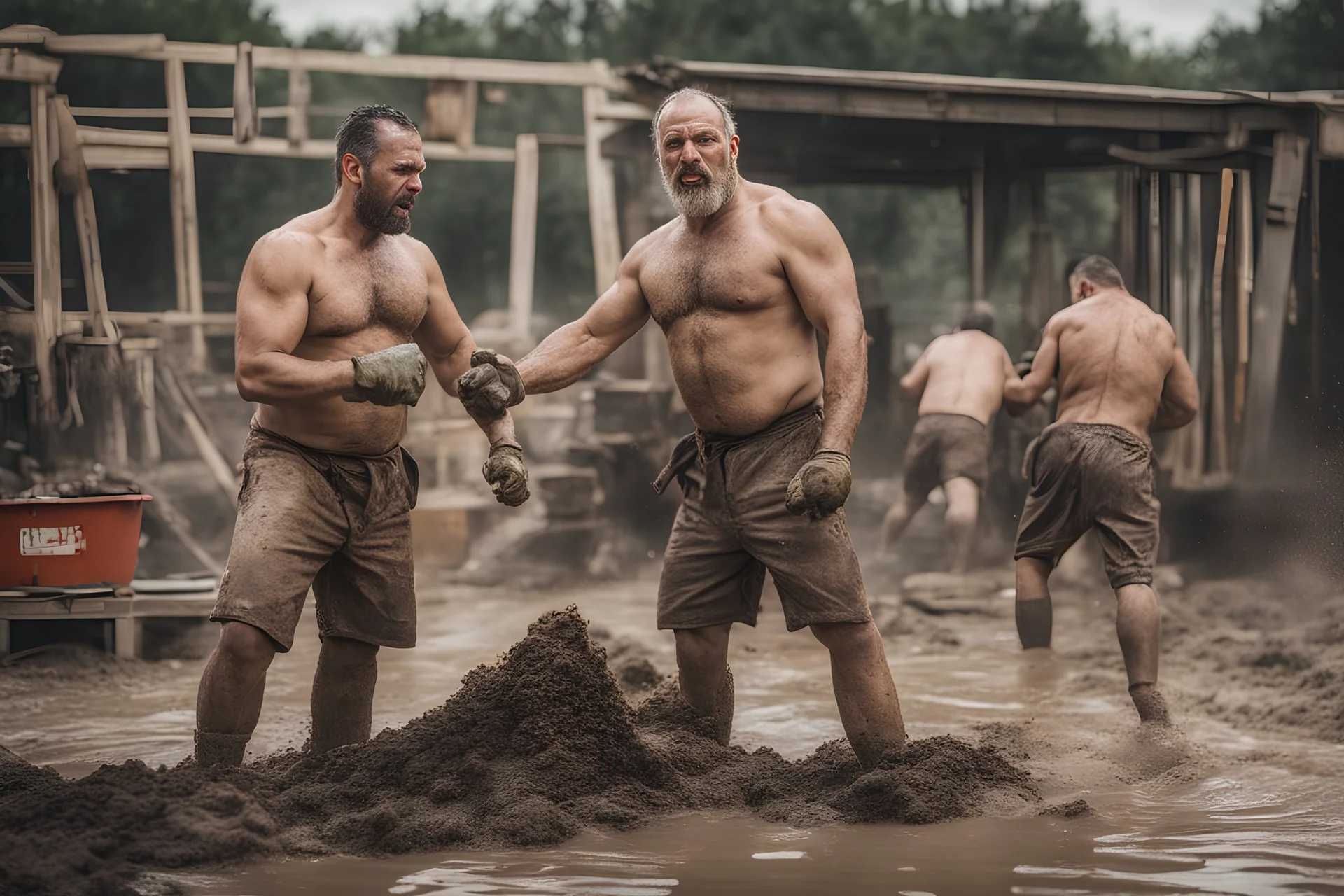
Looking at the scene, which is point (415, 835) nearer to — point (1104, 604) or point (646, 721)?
point (646, 721)

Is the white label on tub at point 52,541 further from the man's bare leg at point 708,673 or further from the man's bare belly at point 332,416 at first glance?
the man's bare leg at point 708,673

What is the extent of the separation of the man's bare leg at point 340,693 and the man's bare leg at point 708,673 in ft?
3.04

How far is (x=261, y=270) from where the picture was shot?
3.98m

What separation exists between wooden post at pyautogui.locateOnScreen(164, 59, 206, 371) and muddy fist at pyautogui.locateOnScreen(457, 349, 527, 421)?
525 centimetres

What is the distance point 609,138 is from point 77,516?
17.3 feet

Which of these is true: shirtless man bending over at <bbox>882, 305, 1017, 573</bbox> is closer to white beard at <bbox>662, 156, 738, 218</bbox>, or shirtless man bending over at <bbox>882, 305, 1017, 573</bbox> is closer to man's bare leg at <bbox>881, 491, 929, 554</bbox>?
man's bare leg at <bbox>881, 491, 929, 554</bbox>

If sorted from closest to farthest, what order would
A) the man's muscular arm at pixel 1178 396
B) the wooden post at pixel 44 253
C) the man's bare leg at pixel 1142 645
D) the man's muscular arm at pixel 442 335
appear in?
the man's muscular arm at pixel 442 335 < the man's bare leg at pixel 1142 645 < the man's muscular arm at pixel 1178 396 < the wooden post at pixel 44 253

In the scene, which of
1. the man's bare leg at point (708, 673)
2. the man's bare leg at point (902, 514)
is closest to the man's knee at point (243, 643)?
the man's bare leg at point (708, 673)

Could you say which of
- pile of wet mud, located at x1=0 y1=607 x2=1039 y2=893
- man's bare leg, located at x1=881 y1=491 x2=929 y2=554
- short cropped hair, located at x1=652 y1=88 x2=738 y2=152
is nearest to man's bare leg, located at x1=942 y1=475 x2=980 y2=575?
man's bare leg, located at x1=881 y1=491 x2=929 y2=554

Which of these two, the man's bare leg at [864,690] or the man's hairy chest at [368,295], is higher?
the man's hairy chest at [368,295]

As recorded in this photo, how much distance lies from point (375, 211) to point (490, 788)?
1.72 metres

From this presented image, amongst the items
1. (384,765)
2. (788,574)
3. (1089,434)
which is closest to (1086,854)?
(788,574)

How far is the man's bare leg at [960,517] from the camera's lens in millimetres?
8242

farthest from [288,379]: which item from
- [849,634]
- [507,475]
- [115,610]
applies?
[115,610]
